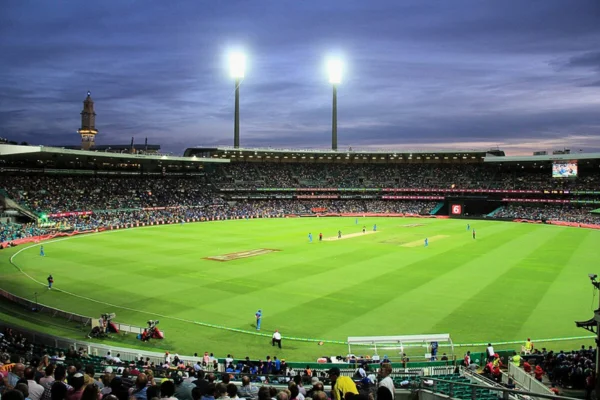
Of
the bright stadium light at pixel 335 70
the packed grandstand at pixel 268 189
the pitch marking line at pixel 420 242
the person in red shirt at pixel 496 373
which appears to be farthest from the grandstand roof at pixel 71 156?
the person in red shirt at pixel 496 373

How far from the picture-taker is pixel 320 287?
3061cm

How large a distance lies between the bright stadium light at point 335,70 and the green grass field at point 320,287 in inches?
1939

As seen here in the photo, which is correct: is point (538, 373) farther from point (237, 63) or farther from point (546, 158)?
point (237, 63)

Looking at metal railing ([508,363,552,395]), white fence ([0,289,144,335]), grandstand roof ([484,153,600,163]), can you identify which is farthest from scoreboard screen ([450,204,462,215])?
metal railing ([508,363,552,395])

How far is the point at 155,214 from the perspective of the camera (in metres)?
76.4

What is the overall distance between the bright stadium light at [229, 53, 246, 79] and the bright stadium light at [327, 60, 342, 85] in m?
17.0

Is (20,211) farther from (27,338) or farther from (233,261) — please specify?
(27,338)

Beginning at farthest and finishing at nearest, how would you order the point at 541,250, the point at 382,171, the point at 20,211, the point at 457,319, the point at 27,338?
the point at 382,171 → the point at 20,211 → the point at 541,250 → the point at 457,319 → the point at 27,338

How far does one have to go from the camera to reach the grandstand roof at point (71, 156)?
179ft

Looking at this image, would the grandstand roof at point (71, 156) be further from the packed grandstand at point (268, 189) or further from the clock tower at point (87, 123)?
the clock tower at point (87, 123)

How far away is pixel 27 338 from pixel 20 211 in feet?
156

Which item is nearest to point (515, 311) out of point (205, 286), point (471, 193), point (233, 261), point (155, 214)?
point (205, 286)

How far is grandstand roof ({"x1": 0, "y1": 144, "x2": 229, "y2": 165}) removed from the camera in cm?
5459

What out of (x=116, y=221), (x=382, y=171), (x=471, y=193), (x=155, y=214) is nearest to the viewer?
(x=116, y=221)
